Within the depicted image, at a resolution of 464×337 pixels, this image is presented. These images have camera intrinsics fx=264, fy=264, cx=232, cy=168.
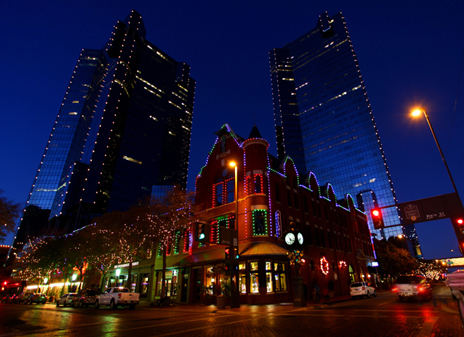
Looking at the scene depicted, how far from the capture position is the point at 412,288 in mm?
19578

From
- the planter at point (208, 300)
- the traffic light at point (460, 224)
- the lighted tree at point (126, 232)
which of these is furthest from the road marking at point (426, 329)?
the lighted tree at point (126, 232)

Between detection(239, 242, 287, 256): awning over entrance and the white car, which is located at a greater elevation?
detection(239, 242, 287, 256): awning over entrance

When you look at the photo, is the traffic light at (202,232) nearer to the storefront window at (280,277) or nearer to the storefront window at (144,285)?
the storefront window at (280,277)

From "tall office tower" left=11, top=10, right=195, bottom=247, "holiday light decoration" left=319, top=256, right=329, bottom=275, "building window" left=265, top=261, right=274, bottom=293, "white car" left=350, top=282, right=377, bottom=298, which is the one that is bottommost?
"white car" left=350, top=282, right=377, bottom=298

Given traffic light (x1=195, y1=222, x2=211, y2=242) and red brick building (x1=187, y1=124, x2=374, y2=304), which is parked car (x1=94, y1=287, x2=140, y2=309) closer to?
red brick building (x1=187, y1=124, x2=374, y2=304)

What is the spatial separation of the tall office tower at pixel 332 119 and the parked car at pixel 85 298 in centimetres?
10021

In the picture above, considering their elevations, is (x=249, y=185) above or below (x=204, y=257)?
above

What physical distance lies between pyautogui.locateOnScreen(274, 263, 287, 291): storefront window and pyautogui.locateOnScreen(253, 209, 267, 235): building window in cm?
358

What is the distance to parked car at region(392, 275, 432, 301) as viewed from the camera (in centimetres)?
1945

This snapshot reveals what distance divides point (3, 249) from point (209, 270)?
135m

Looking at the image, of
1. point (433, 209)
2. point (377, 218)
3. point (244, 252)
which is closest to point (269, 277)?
point (244, 252)

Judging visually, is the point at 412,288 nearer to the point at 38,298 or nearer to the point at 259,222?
the point at 259,222

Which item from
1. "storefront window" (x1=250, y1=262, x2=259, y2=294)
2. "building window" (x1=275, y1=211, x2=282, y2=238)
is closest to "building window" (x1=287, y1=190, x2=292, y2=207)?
"building window" (x1=275, y1=211, x2=282, y2=238)

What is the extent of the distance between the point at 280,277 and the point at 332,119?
388ft
